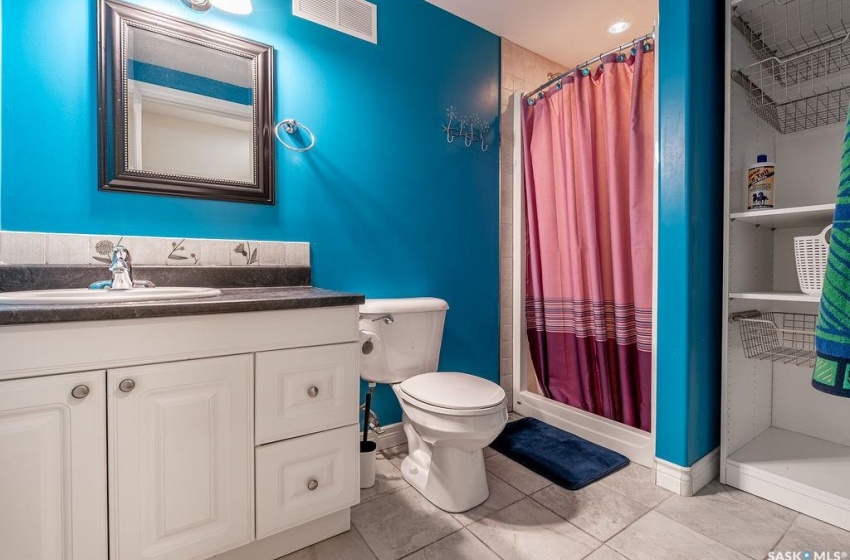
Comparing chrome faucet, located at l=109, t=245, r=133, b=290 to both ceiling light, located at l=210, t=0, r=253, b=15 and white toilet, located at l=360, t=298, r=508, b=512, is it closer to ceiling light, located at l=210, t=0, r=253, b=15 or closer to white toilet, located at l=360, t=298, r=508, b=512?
white toilet, located at l=360, t=298, r=508, b=512

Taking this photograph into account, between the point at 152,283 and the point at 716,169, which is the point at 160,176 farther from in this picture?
the point at 716,169

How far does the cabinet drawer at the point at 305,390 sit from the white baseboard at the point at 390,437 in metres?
0.68

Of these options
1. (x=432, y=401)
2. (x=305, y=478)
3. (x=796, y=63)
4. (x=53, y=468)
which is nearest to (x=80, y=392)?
(x=53, y=468)

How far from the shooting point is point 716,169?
5.05 feet

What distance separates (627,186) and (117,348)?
2.00 meters

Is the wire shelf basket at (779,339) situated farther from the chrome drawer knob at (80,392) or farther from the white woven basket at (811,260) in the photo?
the chrome drawer knob at (80,392)

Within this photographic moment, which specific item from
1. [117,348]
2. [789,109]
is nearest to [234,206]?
[117,348]

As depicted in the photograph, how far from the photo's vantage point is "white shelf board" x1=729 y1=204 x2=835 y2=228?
1298 mm

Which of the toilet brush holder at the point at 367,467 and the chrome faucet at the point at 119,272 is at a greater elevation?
the chrome faucet at the point at 119,272

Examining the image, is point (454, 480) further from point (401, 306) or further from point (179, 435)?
point (179, 435)

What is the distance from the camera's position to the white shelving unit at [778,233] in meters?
1.45

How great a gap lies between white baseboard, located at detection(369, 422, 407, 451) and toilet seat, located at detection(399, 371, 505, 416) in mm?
445

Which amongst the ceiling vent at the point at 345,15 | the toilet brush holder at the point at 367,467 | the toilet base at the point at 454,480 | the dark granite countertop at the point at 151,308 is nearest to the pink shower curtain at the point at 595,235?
the toilet base at the point at 454,480

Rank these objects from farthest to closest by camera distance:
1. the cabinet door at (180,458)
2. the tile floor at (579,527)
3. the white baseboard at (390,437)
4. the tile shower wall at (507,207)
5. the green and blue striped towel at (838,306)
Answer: the tile shower wall at (507,207) → the white baseboard at (390,437) → the tile floor at (579,527) → the cabinet door at (180,458) → the green and blue striped towel at (838,306)
